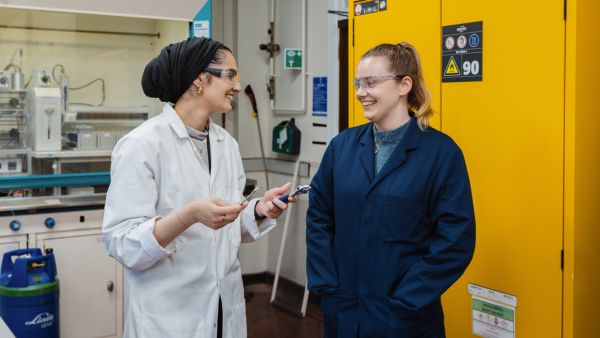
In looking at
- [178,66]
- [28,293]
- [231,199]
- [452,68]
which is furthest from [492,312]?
[28,293]

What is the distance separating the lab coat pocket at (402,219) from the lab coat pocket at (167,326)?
1.95 ft

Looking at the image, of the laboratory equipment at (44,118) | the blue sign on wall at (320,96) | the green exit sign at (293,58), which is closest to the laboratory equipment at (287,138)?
the blue sign on wall at (320,96)

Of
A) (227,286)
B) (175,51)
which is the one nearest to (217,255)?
(227,286)

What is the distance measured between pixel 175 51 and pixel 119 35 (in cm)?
237

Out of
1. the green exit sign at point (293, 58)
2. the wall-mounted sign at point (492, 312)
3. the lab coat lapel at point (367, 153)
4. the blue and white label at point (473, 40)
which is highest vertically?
the green exit sign at point (293, 58)

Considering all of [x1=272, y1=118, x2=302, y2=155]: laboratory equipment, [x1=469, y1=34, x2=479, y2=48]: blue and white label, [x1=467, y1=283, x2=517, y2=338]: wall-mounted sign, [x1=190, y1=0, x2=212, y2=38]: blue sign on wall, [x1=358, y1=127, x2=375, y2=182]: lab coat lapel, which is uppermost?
[x1=190, y1=0, x2=212, y2=38]: blue sign on wall

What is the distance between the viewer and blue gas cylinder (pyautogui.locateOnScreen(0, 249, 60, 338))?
314cm

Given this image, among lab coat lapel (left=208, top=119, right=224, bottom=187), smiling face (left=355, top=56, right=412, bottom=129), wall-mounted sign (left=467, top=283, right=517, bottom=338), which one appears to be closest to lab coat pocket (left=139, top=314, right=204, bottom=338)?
lab coat lapel (left=208, top=119, right=224, bottom=187)

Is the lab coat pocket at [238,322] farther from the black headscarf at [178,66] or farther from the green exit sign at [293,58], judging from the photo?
the green exit sign at [293,58]

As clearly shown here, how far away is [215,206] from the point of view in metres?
1.55

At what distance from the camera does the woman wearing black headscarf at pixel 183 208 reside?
1.62 m

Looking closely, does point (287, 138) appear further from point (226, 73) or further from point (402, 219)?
point (402, 219)

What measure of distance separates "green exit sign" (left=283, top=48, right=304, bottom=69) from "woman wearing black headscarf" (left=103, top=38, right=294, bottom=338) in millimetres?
2651

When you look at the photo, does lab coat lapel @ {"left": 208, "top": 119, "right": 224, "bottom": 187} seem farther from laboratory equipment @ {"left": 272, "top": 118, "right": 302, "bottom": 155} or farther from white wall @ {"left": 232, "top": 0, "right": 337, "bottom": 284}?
laboratory equipment @ {"left": 272, "top": 118, "right": 302, "bottom": 155}
